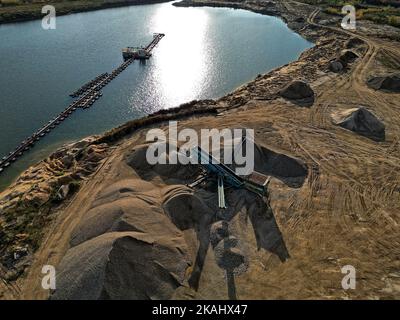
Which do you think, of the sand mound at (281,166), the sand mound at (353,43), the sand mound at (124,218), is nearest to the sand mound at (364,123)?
the sand mound at (281,166)

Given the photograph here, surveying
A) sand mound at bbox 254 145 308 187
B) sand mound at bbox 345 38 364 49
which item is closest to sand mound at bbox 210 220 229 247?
sand mound at bbox 254 145 308 187

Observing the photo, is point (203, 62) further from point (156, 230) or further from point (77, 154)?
point (156, 230)

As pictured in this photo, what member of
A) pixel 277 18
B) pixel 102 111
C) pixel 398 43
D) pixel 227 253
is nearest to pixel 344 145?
pixel 227 253

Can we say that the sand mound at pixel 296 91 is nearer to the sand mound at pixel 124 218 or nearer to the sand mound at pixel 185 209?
the sand mound at pixel 185 209

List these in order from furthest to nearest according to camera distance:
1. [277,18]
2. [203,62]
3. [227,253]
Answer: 1. [277,18]
2. [203,62]
3. [227,253]

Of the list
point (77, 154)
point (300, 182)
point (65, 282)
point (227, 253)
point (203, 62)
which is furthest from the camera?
point (203, 62)

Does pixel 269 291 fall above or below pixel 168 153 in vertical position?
below
